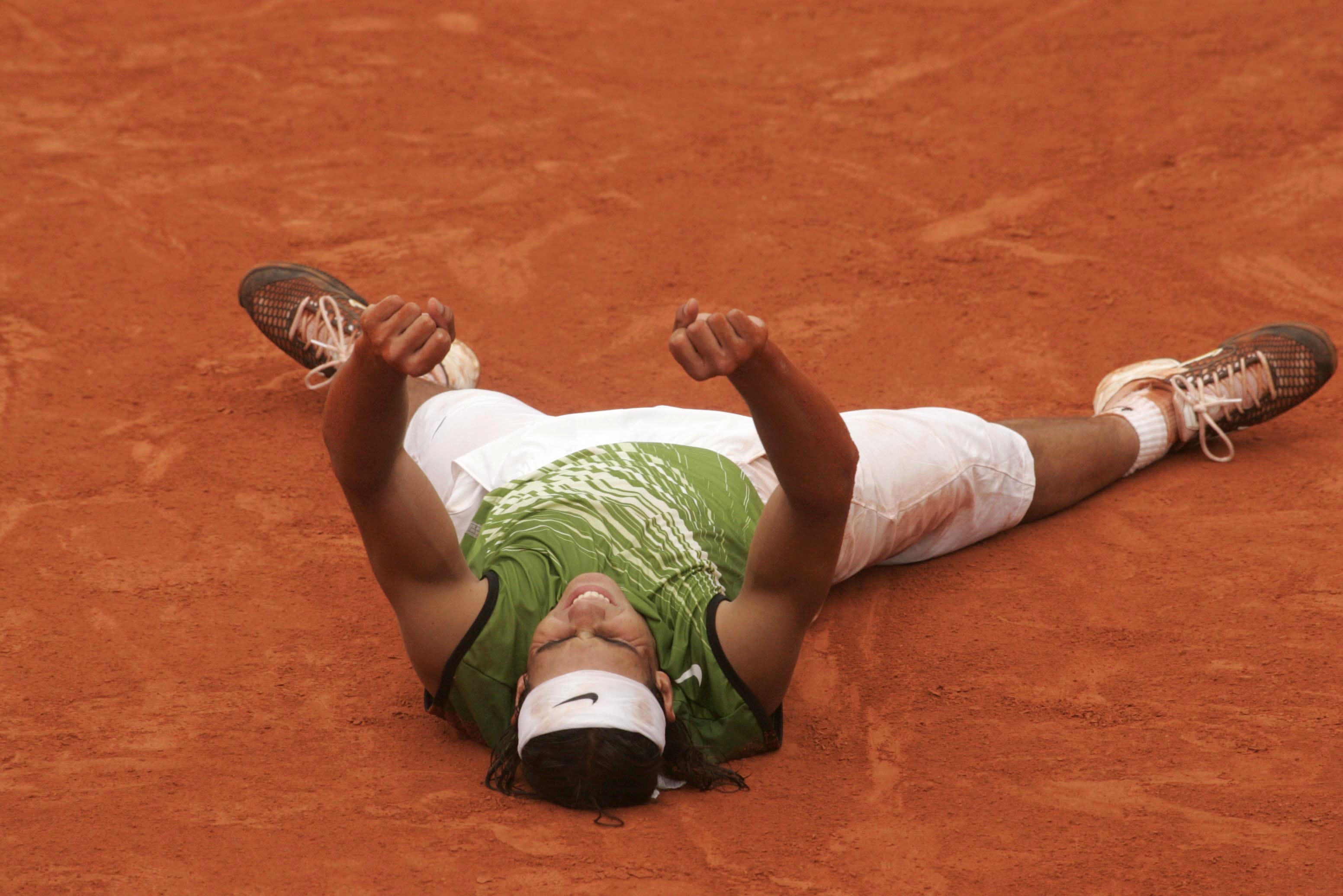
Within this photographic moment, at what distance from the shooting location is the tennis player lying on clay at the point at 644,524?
76.3 inches

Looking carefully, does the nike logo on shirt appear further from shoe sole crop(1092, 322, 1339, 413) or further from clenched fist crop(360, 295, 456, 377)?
shoe sole crop(1092, 322, 1339, 413)

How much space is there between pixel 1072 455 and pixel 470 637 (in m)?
1.61

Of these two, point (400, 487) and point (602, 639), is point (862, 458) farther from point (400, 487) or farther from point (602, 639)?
point (400, 487)

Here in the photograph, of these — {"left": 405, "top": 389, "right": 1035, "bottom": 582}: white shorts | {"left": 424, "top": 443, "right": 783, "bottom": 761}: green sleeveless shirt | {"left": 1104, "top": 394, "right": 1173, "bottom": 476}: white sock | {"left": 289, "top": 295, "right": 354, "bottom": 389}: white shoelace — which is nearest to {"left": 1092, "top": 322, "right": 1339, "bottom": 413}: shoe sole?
{"left": 1104, "top": 394, "right": 1173, "bottom": 476}: white sock

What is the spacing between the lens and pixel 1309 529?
295cm

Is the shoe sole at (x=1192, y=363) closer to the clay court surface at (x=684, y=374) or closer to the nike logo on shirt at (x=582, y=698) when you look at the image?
the clay court surface at (x=684, y=374)

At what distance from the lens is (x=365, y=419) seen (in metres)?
1.93

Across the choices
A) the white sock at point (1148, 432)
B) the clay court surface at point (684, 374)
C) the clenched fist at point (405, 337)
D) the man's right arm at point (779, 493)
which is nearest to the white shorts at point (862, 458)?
the clay court surface at point (684, 374)

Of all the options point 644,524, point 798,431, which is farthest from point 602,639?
point 798,431

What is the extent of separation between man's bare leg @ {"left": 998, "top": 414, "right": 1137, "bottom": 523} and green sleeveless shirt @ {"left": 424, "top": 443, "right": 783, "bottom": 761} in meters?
0.79

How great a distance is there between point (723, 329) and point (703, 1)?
443 cm

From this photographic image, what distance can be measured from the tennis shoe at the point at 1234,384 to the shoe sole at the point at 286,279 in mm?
2059

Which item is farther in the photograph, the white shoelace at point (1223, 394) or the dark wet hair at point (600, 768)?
the white shoelace at point (1223, 394)

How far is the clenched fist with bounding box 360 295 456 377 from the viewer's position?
1843mm
